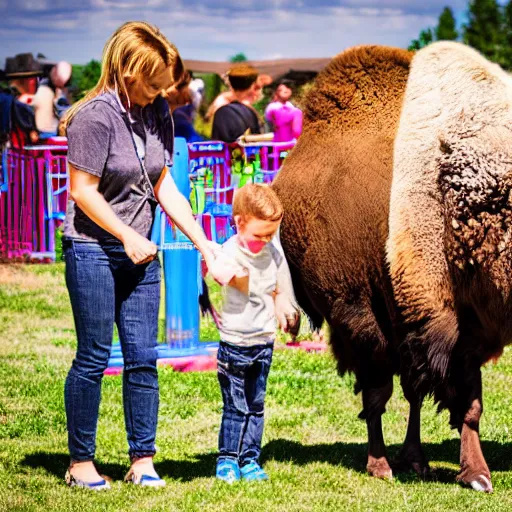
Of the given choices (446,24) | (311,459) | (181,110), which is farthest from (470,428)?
(446,24)

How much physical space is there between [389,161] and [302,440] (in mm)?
1876

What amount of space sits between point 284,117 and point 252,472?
9.13 metres

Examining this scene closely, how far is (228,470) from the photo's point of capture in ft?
15.6

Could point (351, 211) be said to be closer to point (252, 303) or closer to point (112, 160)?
point (252, 303)

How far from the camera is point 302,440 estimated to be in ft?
19.0

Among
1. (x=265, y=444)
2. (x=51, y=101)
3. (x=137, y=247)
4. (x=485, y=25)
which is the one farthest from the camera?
(x=485, y=25)

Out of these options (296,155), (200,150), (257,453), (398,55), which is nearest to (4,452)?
(257,453)

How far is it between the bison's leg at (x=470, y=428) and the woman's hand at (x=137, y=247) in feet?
5.37

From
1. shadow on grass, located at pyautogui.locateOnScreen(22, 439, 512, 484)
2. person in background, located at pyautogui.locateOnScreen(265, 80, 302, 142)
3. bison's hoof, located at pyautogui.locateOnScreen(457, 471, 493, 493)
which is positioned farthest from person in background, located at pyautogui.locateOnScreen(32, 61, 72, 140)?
bison's hoof, located at pyautogui.locateOnScreen(457, 471, 493, 493)

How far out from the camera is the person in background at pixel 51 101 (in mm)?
15164

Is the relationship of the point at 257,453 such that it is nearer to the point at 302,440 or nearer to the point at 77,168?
the point at 302,440

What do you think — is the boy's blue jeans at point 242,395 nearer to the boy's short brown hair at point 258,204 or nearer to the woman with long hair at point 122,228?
the woman with long hair at point 122,228

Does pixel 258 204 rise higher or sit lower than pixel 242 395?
higher

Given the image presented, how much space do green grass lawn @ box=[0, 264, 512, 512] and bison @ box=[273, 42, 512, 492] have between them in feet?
1.00
